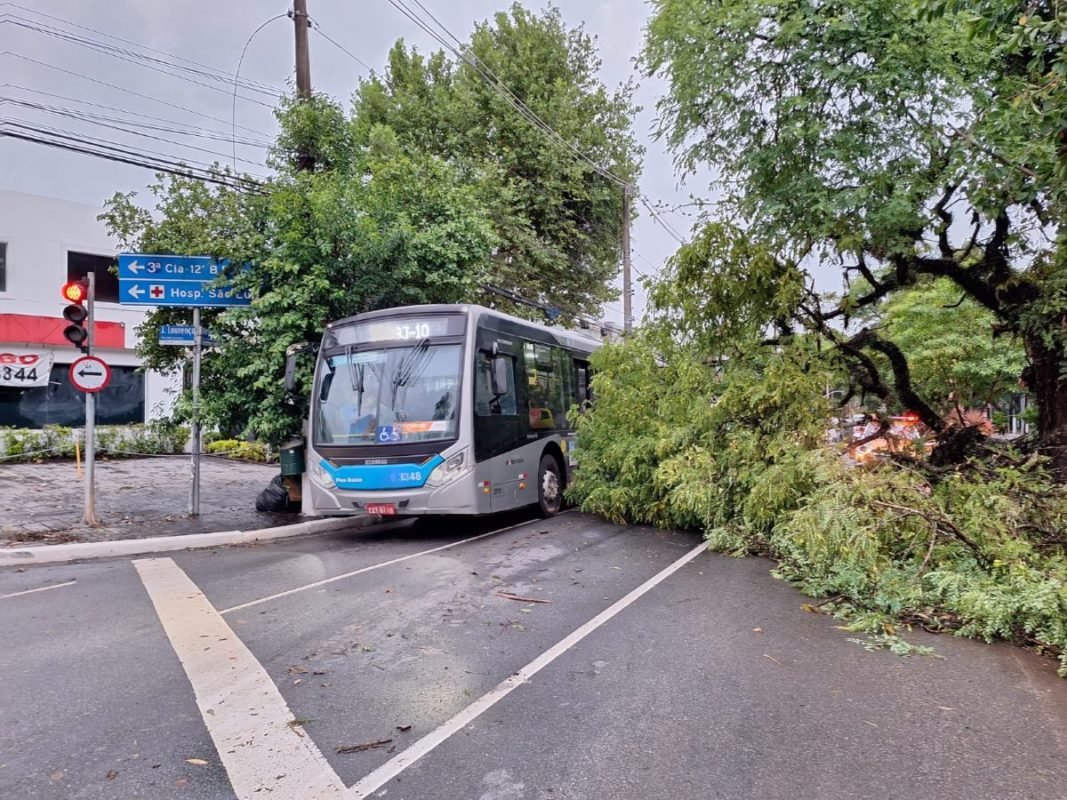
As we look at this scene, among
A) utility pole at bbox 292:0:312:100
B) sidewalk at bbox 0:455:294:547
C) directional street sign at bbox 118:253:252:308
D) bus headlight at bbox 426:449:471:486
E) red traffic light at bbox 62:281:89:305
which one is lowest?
sidewalk at bbox 0:455:294:547

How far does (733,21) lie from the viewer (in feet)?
26.1

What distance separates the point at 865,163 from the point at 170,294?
963cm

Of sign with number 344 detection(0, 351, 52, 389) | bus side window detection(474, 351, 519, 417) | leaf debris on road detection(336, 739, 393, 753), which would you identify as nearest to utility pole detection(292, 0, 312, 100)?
bus side window detection(474, 351, 519, 417)

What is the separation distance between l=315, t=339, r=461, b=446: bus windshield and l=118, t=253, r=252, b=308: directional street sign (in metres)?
2.66

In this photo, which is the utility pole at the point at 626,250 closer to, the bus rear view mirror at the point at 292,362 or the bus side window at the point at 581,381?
the bus side window at the point at 581,381

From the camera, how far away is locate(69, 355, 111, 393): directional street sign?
9.44 m

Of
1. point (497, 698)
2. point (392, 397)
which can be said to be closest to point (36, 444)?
point (392, 397)

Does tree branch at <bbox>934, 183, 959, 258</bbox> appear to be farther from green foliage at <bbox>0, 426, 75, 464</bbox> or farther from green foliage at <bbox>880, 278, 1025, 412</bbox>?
green foliage at <bbox>0, 426, 75, 464</bbox>

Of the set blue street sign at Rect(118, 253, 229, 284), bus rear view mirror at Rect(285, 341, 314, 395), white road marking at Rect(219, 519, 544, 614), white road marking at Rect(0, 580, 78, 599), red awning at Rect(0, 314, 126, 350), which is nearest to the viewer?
white road marking at Rect(219, 519, 544, 614)

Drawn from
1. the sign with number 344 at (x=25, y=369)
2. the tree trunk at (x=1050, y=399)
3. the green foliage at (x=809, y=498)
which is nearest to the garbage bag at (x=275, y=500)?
the green foliage at (x=809, y=498)

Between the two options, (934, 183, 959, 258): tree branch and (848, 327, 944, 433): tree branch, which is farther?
(848, 327, 944, 433): tree branch

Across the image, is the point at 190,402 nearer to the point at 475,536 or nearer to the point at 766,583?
the point at 475,536

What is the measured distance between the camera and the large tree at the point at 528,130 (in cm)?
1952

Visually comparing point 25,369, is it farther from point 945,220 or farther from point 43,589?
point 945,220
